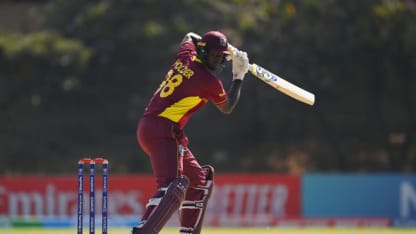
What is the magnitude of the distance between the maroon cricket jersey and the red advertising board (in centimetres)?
941

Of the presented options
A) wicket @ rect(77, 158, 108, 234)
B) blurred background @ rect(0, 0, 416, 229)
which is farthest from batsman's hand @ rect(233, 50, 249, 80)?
blurred background @ rect(0, 0, 416, 229)

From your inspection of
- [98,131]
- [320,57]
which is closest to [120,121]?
[98,131]

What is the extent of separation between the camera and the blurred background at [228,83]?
793 inches

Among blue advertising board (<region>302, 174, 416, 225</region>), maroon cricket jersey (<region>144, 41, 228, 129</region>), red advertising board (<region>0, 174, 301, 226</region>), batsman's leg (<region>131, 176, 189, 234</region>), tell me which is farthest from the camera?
blue advertising board (<region>302, 174, 416, 225</region>)

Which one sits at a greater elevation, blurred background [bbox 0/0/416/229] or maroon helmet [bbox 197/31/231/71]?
blurred background [bbox 0/0/416/229]

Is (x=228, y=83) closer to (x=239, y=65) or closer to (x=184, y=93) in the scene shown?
(x=239, y=65)

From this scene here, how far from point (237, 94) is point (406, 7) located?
1383cm

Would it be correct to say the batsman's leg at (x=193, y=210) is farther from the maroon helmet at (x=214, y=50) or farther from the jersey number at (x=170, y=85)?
the maroon helmet at (x=214, y=50)

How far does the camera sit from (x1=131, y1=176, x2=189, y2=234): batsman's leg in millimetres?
6418

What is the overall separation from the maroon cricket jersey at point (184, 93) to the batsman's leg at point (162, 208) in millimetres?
534

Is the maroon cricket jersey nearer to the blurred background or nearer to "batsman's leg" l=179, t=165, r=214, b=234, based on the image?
"batsman's leg" l=179, t=165, r=214, b=234

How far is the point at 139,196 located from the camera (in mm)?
16250

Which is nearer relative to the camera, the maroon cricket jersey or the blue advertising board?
the maroon cricket jersey

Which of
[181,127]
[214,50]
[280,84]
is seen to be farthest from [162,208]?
[280,84]
